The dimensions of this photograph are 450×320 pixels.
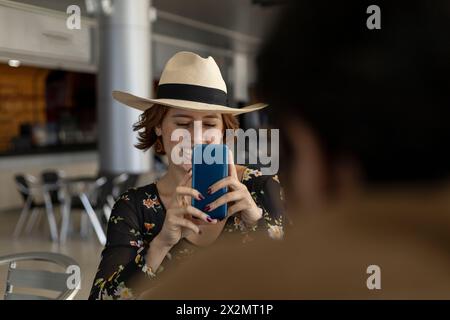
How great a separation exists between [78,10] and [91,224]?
15.3 ft

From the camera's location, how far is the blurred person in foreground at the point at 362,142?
1.54 ft

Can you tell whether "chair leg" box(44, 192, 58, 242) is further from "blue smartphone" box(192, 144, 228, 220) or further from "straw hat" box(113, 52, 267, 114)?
"blue smartphone" box(192, 144, 228, 220)

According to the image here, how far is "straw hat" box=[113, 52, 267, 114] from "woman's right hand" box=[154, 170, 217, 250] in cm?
21

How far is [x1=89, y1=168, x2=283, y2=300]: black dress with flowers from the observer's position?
943 mm

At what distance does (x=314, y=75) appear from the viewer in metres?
0.49

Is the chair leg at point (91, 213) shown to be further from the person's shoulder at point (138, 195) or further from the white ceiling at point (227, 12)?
the person's shoulder at point (138, 195)

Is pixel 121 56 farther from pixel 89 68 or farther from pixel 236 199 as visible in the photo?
pixel 89 68

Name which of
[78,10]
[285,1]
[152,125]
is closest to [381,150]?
[285,1]

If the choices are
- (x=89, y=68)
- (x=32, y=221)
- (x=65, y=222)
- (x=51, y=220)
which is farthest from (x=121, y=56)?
(x=89, y=68)

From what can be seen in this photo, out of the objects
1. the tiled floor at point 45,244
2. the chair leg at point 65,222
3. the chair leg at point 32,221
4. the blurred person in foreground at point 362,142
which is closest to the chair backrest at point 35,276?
the blurred person in foreground at point 362,142

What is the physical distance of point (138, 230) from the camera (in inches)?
43.9

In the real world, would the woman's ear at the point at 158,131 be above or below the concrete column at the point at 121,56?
below

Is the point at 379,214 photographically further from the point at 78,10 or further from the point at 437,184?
the point at 78,10

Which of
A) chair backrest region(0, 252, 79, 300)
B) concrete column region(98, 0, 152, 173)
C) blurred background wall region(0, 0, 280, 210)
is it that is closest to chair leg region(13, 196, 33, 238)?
blurred background wall region(0, 0, 280, 210)
